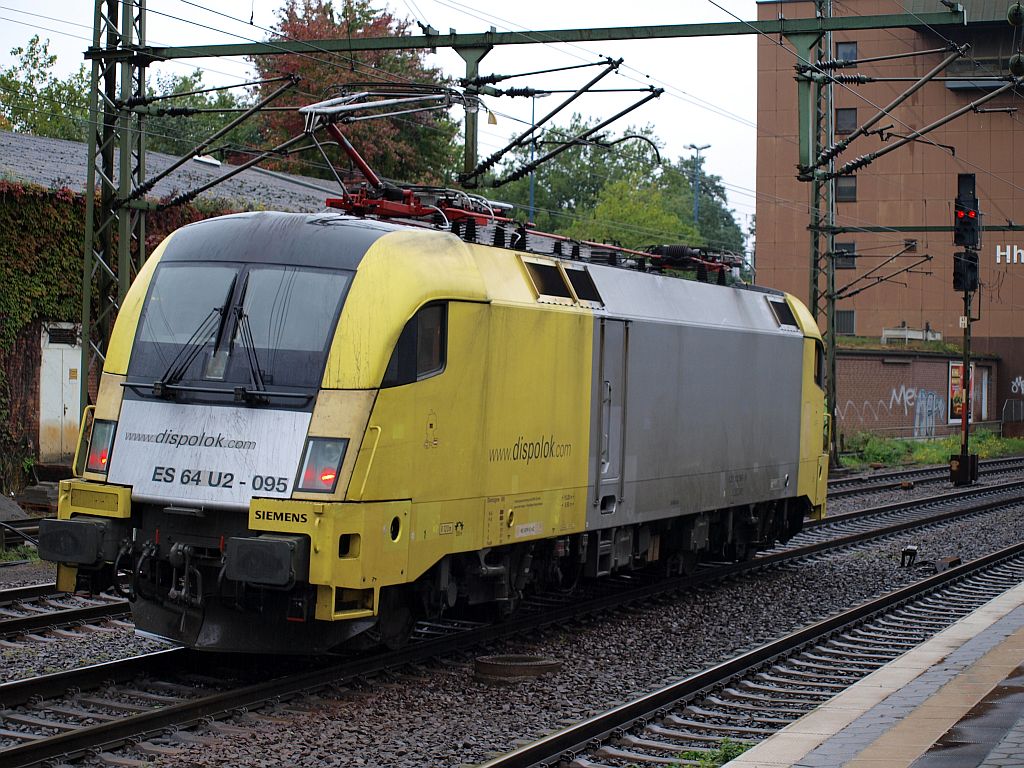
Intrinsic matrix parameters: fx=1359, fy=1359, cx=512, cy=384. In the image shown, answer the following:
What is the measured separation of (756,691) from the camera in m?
10.2

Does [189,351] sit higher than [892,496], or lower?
higher

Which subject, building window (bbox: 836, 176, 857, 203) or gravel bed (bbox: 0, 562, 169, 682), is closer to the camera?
gravel bed (bbox: 0, 562, 169, 682)

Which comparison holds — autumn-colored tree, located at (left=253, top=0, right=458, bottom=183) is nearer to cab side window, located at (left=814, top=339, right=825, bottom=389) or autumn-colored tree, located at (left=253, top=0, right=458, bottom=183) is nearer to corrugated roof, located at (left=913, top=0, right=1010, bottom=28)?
corrugated roof, located at (left=913, top=0, right=1010, bottom=28)

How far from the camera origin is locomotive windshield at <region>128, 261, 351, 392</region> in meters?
9.27

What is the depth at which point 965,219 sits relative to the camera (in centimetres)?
2658

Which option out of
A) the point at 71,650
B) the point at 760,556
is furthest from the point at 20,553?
the point at 760,556

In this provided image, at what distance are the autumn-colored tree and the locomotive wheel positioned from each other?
109 ft

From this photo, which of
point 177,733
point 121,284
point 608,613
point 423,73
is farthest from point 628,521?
point 423,73

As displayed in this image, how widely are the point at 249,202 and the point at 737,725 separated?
20701 millimetres

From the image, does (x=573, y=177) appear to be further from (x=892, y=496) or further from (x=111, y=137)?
(x=111, y=137)

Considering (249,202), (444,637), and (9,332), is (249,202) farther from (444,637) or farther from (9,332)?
(444,637)

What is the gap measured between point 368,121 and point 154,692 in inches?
1385

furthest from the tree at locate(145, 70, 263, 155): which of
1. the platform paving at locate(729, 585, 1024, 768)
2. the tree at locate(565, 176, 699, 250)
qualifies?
the platform paving at locate(729, 585, 1024, 768)

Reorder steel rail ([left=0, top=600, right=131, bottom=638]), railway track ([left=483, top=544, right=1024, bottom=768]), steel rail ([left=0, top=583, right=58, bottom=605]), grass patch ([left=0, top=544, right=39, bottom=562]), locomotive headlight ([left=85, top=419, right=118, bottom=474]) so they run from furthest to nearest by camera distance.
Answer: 1. grass patch ([left=0, top=544, right=39, bottom=562])
2. steel rail ([left=0, top=583, right=58, bottom=605])
3. steel rail ([left=0, top=600, right=131, bottom=638])
4. locomotive headlight ([left=85, top=419, right=118, bottom=474])
5. railway track ([left=483, top=544, right=1024, bottom=768])
